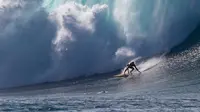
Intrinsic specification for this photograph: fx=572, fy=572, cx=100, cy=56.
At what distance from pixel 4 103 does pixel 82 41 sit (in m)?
10.1

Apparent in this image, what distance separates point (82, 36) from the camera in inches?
1379

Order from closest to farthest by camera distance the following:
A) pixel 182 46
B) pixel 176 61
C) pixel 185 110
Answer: pixel 185 110
pixel 176 61
pixel 182 46

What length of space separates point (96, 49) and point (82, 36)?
1.35m

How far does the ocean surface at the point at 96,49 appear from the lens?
91.2 ft

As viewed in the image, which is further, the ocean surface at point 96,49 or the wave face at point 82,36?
the wave face at point 82,36

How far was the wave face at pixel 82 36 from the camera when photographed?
109ft

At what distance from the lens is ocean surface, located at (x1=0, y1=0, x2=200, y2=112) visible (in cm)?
2780

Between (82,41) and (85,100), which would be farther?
(82,41)

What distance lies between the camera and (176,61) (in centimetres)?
3112

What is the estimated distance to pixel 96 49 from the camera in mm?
34375

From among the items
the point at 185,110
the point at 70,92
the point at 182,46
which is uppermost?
the point at 182,46

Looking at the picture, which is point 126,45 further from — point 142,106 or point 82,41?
point 142,106

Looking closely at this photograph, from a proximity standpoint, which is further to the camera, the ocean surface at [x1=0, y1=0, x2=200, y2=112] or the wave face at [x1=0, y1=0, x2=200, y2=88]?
the wave face at [x1=0, y1=0, x2=200, y2=88]

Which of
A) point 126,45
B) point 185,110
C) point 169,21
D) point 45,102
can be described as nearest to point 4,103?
point 45,102
